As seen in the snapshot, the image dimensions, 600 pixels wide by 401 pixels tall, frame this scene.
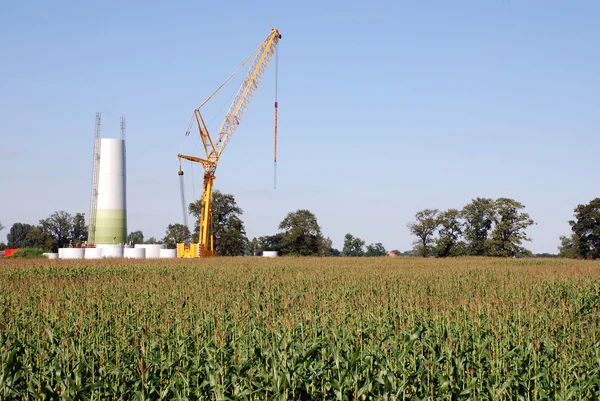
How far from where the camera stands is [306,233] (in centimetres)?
11325

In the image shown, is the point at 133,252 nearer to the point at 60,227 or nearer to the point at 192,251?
the point at 192,251

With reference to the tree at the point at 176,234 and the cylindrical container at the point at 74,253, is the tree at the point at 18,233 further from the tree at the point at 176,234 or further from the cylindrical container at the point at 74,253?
the cylindrical container at the point at 74,253

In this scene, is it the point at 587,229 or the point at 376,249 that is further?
the point at 376,249

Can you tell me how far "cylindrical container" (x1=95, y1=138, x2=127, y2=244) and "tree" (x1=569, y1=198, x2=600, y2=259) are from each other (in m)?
69.0

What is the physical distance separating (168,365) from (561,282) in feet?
70.6

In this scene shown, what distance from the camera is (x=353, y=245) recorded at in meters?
189

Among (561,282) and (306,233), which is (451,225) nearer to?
(306,233)

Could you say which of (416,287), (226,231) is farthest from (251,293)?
(226,231)

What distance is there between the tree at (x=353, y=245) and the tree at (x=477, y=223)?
82694 millimetres

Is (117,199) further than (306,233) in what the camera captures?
No

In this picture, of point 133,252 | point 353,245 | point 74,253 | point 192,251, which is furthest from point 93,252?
point 353,245

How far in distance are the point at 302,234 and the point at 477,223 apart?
3219 cm

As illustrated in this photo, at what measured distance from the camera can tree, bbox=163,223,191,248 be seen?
12838cm

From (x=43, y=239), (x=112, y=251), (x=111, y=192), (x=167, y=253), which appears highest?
(x=111, y=192)
